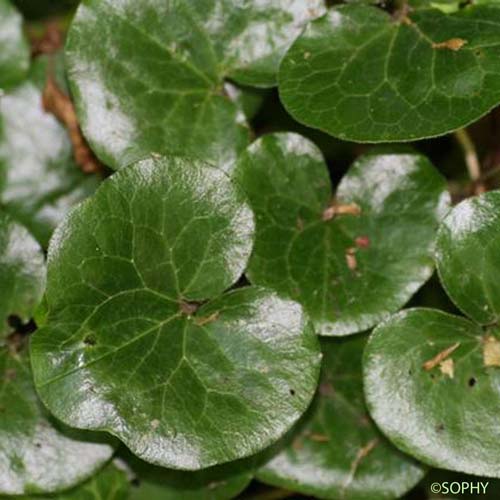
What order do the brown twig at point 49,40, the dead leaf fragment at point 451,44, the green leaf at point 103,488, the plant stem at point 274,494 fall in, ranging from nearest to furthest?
the dead leaf fragment at point 451,44 → the green leaf at point 103,488 → the plant stem at point 274,494 → the brown twig at point 49,40

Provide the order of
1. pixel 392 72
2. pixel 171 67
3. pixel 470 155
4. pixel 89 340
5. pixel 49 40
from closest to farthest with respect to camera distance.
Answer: pixel 89 340, pixel 392 72, pixel 171 67, pixel 470 155, pixel 49 40

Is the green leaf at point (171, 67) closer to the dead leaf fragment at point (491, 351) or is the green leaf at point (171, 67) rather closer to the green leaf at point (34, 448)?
the green leaf at point (34, 448)

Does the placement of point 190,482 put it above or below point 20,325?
below

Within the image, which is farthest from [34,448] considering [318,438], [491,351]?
[491,351]

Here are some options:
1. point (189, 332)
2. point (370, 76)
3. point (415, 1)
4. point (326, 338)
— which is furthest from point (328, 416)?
point (415, 1)

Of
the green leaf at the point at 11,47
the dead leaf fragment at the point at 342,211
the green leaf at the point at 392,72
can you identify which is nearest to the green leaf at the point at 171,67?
the green leaf at the point at 392,72

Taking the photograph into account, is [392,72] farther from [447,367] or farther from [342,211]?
[447,367]

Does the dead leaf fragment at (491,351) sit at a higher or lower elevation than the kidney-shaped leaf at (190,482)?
higher

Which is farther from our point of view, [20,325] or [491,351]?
[20,325]

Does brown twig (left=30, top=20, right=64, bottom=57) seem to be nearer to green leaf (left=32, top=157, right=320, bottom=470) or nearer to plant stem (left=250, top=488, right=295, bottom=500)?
green leaf (left=32, top=157, right=320, bottom=470)
